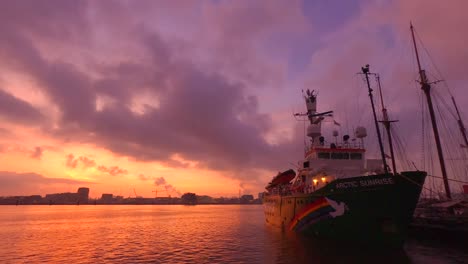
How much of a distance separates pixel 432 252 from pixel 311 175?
13083 mm

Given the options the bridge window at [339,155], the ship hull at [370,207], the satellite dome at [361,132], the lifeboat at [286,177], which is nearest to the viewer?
the ship hull at [370,207]

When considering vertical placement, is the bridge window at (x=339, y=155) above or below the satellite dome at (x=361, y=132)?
below

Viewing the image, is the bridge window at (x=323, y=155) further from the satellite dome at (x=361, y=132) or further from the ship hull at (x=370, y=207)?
the ship hull at (x=370, y=207)

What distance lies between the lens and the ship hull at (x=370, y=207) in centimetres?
2292

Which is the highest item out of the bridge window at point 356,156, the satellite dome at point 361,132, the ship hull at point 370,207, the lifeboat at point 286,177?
the satellite dome at point 361,132

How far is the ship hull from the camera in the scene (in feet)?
75.2

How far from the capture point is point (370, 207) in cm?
2370

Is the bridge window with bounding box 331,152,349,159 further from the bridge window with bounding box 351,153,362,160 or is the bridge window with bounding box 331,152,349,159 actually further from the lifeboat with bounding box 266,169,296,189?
the lifeboat with bounding box 266,169,296,189

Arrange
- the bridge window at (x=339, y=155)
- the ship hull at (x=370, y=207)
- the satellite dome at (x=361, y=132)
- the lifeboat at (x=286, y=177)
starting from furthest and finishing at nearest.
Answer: the lifeboat at (x=286, y=177) < the bridge window at (x=339, y=155) < the satellite dome at (x=361, y=132) < the ship hull at (x=370, y=207)

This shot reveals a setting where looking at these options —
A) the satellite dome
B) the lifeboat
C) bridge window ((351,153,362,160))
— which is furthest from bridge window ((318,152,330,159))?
the lifeboat

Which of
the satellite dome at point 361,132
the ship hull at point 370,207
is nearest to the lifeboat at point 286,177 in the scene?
the satellite dome at point 361,132

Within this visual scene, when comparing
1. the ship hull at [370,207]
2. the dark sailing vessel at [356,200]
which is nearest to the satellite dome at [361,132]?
the dark sailing vessel at [356,200]

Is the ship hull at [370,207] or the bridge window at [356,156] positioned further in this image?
the bridge window at [356,156]

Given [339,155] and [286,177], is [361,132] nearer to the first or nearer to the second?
[339,155]
